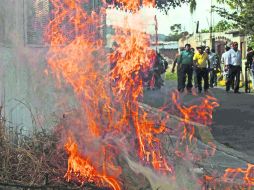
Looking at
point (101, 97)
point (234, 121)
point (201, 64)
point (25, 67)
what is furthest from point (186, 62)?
point (25, 67)

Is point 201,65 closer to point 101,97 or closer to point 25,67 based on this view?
point 101,97

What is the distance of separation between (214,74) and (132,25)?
50.4 feet

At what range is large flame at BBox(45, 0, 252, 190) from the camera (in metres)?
4.49

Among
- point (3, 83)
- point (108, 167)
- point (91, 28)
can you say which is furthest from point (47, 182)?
point (91, 28)

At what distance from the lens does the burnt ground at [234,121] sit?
28.2ft

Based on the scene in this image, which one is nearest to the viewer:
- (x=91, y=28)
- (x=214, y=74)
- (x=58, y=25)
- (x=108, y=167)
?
(x=108, y=167)

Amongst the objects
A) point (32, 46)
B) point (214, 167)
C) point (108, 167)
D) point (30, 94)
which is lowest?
point (214, 167)

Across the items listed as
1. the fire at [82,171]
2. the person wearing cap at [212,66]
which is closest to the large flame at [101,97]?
the fire at [82,171]

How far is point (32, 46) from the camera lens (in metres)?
5.97

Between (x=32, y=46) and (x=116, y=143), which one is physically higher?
(x=32, y=46)

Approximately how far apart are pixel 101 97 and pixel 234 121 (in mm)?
6019

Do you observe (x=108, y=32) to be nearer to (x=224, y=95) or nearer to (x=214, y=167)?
(x=214, y=167)

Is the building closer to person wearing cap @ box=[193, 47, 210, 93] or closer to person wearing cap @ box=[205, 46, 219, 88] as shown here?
person wearing cap @ box=[193, 47, 210, 93]

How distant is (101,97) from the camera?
5723 millimetres
